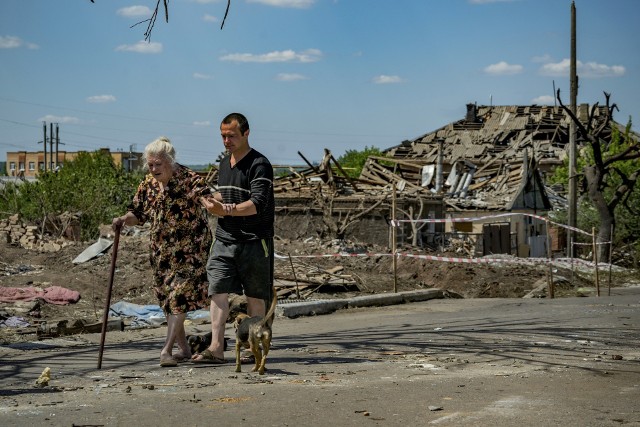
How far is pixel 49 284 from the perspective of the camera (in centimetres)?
1953

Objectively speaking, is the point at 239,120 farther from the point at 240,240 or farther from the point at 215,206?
the point at 240,240

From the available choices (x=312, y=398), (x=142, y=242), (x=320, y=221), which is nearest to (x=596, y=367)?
(x=312, y=398)

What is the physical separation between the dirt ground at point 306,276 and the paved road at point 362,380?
5.61 metres

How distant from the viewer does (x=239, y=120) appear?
8.43 m

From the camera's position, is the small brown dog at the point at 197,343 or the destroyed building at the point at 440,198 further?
the destroyed building at the point at 440,198

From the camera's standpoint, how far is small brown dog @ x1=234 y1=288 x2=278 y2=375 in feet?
25.1

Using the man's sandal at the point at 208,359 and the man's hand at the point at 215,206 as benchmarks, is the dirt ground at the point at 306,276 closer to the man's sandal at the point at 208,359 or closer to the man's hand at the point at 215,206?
the man's sandal at the point at 208,359

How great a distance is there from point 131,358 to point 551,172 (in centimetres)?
5814

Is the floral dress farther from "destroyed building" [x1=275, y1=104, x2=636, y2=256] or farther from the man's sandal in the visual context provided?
"destroyed building" [x1=275, y1=104, x2=636, y2=256]

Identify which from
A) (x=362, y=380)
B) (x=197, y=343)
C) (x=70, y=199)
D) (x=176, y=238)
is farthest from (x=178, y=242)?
(x=70, y=199)

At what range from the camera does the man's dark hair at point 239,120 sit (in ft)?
27.6

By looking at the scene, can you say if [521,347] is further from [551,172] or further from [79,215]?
[551,172]

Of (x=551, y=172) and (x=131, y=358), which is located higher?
(x=551, y=172)

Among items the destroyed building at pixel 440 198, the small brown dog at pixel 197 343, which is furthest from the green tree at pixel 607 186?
the small brown dog at pixel 197 343
